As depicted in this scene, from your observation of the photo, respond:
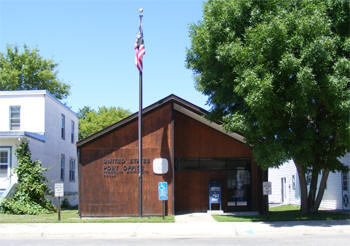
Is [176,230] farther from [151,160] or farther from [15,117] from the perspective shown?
[15,117]

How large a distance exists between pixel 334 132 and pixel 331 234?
16.6ft

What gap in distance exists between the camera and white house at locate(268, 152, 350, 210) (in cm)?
2270

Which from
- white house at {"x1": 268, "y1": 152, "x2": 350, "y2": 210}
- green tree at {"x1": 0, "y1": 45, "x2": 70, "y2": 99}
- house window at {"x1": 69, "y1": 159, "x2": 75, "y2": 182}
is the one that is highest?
green tree at {"x1": 0, "y1": 45, "x2": 70, "y2": 99}

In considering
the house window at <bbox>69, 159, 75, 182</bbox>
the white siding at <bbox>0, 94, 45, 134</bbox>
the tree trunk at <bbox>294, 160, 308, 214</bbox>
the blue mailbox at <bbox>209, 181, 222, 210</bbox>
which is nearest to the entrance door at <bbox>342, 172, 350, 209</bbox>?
the tree trunk at <bbox>294, 160, 308, 214</bbox>

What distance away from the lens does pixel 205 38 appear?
57.1ft

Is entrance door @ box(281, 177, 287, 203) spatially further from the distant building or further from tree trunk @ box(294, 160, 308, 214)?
tree trunk @ box(294, 160, 308, 214)

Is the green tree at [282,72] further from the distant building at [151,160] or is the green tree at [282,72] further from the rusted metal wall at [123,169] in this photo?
the rusted metal wall at [123,169]

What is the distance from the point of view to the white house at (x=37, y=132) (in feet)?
79.1

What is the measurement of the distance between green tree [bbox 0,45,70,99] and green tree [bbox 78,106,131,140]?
13481 millimetres

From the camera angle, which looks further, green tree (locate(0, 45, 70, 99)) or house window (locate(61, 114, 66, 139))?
green tree (locate(0, 45, 70, 99))

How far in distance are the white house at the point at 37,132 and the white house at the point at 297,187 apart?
48.6ft

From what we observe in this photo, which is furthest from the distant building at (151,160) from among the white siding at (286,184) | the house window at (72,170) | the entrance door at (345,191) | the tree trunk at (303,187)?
the house window at (72,170)

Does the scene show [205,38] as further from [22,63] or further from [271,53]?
[22,63]

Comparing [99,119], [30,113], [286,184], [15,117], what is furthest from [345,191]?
[99,119]
